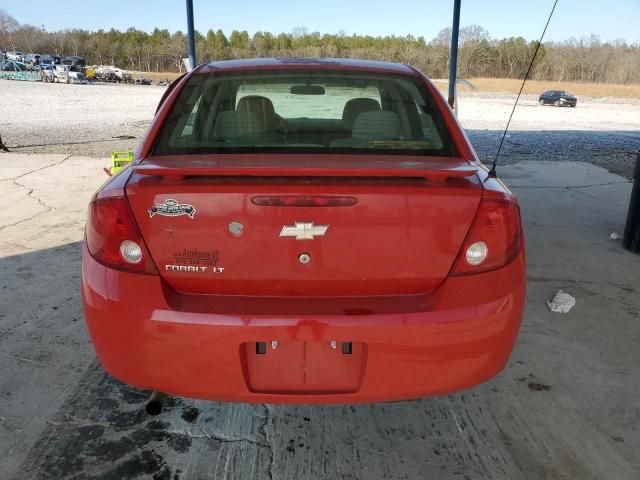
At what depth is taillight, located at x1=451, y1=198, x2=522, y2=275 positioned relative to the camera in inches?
74.4

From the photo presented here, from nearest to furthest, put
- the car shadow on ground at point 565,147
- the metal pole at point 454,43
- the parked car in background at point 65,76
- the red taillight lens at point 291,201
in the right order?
the red taillight lens at point 291,201 → the metal pole at point 454,43 → the car shadow on ground at point 565,147 → the parked car in background at point 65,76

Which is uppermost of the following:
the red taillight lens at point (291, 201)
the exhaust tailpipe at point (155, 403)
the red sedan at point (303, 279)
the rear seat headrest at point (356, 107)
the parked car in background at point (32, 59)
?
the parked car in background at point (32, 59)

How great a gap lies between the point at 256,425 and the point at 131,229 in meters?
1.10

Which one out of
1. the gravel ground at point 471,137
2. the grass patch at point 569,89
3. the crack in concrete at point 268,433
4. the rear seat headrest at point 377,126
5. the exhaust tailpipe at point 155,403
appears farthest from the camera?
the grass patch at point 569,89

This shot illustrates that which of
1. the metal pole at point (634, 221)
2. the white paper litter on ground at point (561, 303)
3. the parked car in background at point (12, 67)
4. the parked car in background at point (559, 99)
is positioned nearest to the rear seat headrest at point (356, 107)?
the white paper litter on ground at point (561, 303)

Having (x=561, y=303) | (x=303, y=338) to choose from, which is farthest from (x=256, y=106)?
(x=561, y=303)

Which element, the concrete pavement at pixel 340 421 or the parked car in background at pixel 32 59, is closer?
the concrete pavement at pixel 340 421

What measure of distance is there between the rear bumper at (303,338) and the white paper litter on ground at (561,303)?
1981 millimetres

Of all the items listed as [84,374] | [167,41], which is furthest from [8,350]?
[167,41]

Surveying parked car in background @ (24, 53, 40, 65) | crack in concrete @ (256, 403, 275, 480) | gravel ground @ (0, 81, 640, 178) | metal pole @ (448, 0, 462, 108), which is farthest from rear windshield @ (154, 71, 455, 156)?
parked car in background @ (24, 53, 40, 65)

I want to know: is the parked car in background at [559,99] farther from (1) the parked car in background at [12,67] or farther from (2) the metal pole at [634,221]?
(1) the parked car in background at [12,67]

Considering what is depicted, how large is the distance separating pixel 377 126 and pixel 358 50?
301 ft

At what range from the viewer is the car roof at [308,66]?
281 centimetres

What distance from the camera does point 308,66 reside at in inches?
112
